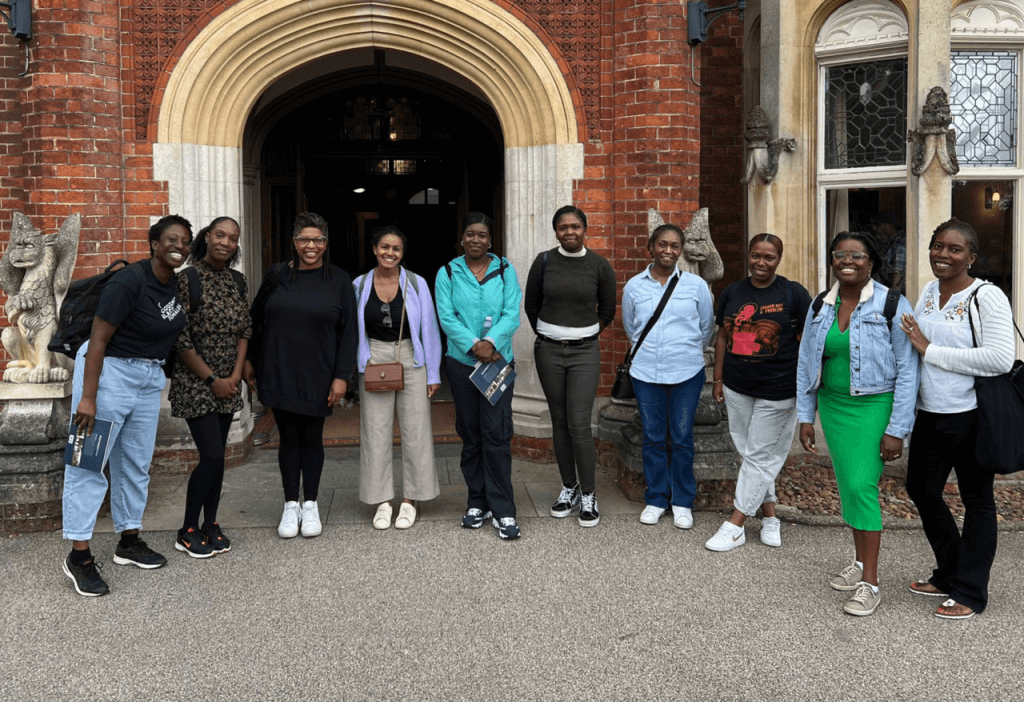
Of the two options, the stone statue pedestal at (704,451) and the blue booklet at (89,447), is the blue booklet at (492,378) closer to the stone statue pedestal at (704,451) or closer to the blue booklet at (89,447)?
the stone statue pedestal at (704,451)

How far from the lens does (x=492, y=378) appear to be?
497 centimetres

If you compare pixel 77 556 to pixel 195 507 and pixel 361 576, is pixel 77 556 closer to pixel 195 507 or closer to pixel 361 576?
pixel 195 507

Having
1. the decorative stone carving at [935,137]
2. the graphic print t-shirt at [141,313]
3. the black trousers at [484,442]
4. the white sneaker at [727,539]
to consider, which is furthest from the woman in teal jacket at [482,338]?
the decorative stone carving at [935,137]

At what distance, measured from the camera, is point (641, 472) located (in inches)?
220

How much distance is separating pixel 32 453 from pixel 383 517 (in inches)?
81.7

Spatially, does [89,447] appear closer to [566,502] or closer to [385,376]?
[385,376]

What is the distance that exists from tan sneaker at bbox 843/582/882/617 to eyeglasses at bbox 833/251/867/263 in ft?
4.72

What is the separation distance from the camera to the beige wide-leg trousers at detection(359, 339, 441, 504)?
5.10 meters

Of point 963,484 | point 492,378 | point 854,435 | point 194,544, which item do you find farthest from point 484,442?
point 963,484

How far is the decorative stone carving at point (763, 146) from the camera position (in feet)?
22.0

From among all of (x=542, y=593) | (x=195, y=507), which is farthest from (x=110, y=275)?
(x=542, y=593)

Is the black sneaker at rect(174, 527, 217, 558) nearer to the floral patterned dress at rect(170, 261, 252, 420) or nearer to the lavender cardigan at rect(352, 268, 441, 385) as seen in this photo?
the floral patterned dress at rect(170, 261, 252, 420)

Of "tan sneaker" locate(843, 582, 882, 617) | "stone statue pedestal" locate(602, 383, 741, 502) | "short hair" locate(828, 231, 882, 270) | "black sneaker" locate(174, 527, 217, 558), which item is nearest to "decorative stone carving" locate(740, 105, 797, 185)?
"stone statue pedestal" locate(602, 383, 741, 502)

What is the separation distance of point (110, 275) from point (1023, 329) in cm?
635
